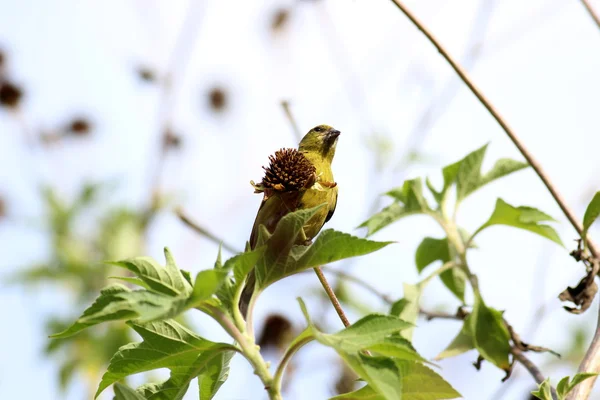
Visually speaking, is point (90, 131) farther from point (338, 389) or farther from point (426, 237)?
point (426, 237)

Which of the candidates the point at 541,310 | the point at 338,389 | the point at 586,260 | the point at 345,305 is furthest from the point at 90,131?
the point at 586,260

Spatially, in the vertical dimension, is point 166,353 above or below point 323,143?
below

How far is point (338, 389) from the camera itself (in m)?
4.50

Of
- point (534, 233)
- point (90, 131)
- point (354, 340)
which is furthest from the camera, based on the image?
point (90, 131)

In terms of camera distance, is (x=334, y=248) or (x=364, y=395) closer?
(x=334, y=248)

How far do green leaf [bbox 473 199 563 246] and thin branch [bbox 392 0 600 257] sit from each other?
39 centimetres

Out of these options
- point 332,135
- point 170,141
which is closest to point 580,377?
point 332,135

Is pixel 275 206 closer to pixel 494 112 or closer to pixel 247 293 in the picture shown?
pixel 247 293

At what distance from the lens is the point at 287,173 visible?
2.20 m

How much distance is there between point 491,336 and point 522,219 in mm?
494

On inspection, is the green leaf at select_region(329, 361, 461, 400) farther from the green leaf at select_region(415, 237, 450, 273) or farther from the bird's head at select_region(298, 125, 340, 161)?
the bird's head at select_region(298, 125, 340, 161)

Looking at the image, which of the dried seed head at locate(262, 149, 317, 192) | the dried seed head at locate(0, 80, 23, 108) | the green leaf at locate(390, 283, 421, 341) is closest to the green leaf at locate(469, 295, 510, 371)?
the green leaf at locate(390, 283, 421, 341)

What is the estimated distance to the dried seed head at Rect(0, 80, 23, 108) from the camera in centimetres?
770

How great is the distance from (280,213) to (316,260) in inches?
23.1
